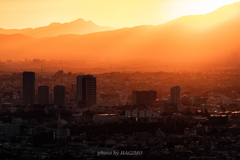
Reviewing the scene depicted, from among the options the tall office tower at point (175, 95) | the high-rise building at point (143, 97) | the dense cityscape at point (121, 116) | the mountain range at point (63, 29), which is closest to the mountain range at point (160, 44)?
the dense cityscape at point (121, 116)

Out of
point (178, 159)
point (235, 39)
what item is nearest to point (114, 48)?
point (235, 39)

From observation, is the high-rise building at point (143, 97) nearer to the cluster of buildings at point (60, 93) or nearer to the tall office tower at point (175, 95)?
the tall office tower at point (175, 95)

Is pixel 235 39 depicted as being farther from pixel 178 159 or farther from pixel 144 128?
pixel 178 159

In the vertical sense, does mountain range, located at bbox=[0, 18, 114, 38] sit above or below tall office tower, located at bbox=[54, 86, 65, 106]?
above

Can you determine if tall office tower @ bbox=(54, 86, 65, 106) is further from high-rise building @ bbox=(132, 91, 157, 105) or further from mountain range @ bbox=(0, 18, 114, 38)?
mountain range @ bbox=(0, 18, 114, 38)

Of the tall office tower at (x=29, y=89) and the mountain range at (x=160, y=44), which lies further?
the mountain range at (x=160, y=44)

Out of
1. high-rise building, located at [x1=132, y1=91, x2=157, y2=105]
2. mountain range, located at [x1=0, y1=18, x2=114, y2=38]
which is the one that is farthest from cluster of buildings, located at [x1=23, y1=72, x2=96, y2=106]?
mountain range, located at [x1=0, y1=18, x2=114, y2=38]
